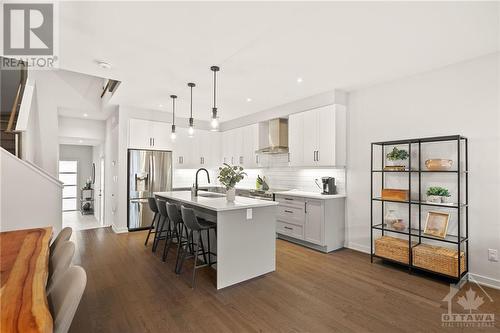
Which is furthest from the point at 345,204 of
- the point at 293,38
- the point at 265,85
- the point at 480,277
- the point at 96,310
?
the point at 96,310

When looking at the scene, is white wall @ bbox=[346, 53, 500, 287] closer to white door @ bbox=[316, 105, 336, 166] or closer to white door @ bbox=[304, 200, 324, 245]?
white door @ bbox=[316, 105, 336, 166]

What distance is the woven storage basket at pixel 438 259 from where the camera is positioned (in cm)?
305

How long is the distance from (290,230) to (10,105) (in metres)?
6.40

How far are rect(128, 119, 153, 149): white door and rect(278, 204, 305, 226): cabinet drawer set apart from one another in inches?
138

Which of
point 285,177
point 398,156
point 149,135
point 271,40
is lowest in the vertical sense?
point 285,177

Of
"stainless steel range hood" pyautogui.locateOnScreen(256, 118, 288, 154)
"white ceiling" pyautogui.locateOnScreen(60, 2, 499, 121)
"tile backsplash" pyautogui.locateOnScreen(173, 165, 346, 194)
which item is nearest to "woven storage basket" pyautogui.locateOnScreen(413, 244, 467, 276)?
"tile backsplash" pyautogui.locateOnScreen(173, 165, 346, 194)

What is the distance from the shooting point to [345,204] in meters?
4.62

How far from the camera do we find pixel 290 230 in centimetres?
482

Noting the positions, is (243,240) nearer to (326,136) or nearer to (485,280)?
(326,136)

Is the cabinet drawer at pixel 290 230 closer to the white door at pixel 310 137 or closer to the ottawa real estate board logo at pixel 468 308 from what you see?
the white door at pixel 310 137

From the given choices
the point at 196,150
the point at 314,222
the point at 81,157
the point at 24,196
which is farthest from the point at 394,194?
the point at 81,157

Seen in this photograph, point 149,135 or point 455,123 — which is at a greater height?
point 149,135

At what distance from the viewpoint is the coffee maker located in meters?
4.62

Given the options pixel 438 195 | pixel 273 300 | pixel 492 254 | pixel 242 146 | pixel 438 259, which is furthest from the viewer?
pixel 242 146
